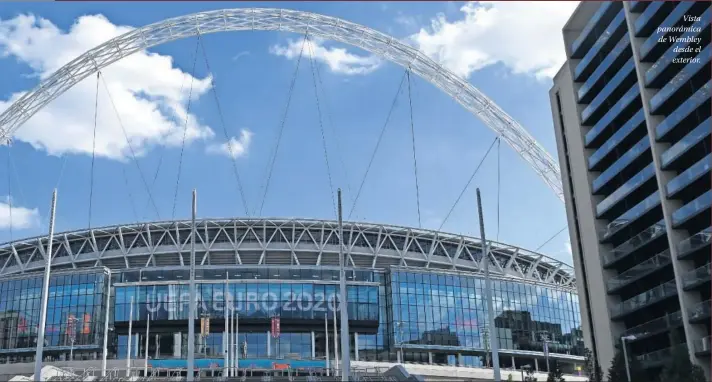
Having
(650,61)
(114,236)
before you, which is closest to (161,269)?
(114,236)

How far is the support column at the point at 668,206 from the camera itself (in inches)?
2259

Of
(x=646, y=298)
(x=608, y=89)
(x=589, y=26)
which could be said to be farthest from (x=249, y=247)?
(x=646, y=298)

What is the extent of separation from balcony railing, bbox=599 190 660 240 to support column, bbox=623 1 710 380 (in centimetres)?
167

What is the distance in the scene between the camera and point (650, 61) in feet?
213

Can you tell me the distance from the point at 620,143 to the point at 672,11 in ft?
40.1

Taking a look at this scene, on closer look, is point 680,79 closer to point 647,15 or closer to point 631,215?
point 647,15

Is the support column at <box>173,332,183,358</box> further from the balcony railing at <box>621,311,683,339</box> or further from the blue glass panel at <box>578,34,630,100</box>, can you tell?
the blue glass panel at <box>578,34,630,100</box>

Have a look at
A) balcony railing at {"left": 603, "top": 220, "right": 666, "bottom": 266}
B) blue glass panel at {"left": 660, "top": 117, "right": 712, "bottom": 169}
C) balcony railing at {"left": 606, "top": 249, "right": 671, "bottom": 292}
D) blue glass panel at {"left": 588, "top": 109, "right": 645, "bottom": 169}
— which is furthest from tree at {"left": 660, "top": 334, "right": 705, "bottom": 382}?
blue glass panel at {"left": 588, "top": 109, "right": 645, "bottom": 169}

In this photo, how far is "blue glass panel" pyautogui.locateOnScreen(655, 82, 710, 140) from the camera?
2251 inches

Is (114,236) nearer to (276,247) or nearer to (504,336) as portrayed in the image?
(276,247)

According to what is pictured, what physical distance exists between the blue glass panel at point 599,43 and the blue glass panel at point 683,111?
11431 millimetres

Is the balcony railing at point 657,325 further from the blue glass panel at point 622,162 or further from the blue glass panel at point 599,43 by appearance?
the blue glass panel at point 599,43

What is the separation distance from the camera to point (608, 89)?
69500 mm

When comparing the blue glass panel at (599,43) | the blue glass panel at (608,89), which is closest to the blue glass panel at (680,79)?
the blue glass panel at (608,89)
